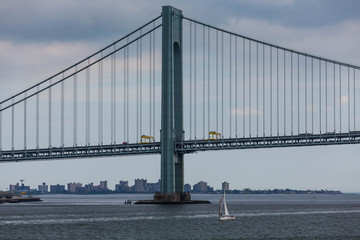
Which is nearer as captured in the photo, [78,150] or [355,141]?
[355,141]

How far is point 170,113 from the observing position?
397ft

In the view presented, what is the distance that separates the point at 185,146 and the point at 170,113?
246 inches

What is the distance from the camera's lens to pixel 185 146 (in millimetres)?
124188

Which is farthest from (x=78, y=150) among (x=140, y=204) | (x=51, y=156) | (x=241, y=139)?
(x=241, y=139)

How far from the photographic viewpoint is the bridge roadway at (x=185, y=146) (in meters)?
116

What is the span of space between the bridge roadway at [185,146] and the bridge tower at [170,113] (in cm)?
202

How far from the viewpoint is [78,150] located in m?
132

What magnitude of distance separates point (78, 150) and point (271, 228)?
2460 inches

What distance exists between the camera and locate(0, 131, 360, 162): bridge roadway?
116 m

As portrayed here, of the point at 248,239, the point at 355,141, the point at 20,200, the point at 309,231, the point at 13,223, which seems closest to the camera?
the point at 248,239

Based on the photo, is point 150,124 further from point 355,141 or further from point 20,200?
A: point 20,200

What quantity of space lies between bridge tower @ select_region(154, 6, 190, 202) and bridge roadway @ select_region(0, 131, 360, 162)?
2.02 metres

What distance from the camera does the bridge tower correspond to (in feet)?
399

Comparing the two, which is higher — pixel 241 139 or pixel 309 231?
pixel 241 139
